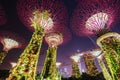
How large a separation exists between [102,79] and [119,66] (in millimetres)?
8825

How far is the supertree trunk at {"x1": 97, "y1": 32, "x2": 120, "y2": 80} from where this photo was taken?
14141 millimetres

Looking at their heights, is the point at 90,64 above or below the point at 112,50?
above

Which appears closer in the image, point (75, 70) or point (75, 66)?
point (75, 70)

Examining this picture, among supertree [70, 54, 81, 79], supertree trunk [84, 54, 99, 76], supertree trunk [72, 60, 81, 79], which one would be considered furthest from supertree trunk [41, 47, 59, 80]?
supertree trunk [84, 54, 99, 76]

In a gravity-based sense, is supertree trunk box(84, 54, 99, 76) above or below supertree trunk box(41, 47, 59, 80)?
above

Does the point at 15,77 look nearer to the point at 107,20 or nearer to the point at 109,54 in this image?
the point at 109,54

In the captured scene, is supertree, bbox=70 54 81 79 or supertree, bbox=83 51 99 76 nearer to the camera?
supertree, bbox=70 54 81 79

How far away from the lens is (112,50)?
15039 millimetres

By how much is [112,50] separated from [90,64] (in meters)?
15.0

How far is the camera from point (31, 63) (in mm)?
11477

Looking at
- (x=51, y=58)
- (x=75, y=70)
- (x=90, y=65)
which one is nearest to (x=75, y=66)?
(x=75, y=70)

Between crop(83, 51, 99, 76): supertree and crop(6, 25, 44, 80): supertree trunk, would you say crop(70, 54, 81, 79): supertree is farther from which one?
crop(6, 25, 44, 80): supertree trunk

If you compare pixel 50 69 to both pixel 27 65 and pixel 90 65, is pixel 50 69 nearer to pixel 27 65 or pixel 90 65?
pixel 27 65

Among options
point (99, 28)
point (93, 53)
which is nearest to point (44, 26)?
point (99, 28)
